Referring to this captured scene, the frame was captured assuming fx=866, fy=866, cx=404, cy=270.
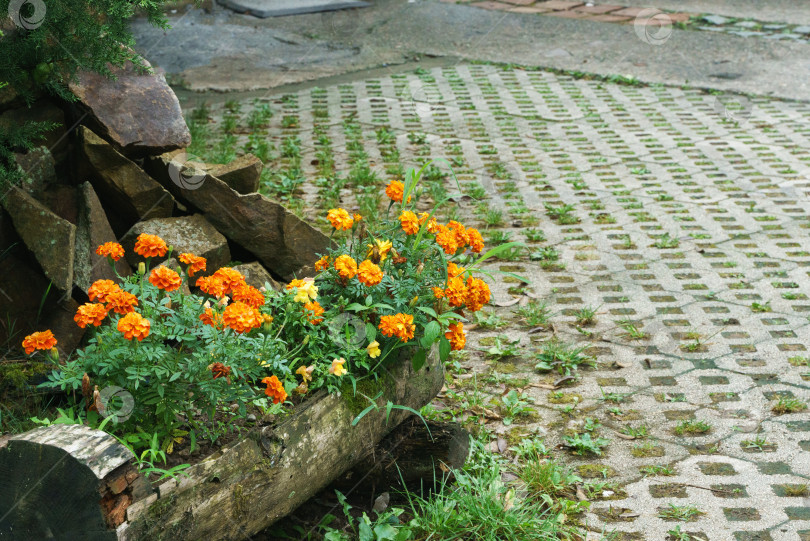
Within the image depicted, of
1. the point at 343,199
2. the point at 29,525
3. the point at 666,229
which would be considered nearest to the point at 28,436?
the point at 29,525

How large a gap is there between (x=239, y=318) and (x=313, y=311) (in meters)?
0.42

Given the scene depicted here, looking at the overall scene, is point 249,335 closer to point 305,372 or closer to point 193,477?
point 305,372

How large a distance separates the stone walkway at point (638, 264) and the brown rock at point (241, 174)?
1.27 m

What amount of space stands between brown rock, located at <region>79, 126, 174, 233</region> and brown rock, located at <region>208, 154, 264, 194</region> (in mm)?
329

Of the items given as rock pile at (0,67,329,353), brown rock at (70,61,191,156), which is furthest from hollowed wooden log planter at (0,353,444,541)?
brown rock at (70,61,191,156)

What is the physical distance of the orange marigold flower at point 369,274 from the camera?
9.30 feet

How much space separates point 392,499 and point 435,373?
0.47 m

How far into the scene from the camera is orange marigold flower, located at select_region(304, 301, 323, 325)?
2859 mm

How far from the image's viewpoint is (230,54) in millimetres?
9102

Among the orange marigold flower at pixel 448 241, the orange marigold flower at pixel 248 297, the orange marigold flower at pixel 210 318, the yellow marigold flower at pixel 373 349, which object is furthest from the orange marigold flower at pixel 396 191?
the orange marigold flower at pixel 210 318

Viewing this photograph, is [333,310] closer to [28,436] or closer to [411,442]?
[411,442]

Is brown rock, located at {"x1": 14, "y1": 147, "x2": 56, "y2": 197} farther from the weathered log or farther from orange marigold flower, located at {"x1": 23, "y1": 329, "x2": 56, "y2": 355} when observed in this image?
the weathered log

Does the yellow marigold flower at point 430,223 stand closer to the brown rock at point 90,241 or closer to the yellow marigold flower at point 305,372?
the yellow marigold flower at point 305,372

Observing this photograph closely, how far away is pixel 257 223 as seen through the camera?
12.3 ft
